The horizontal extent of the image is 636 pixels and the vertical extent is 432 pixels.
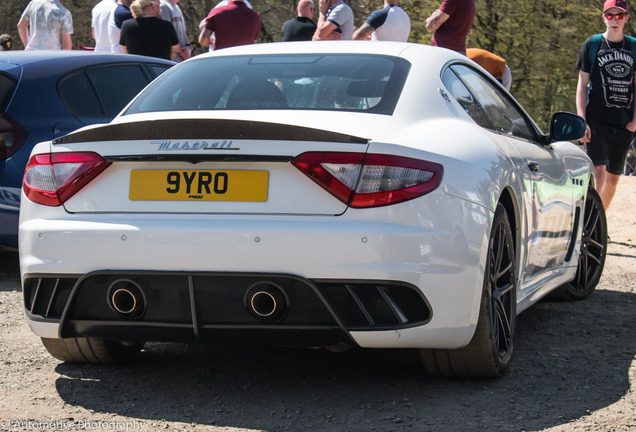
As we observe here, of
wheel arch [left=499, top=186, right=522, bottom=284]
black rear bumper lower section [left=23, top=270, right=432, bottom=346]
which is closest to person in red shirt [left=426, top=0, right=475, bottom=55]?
wheel arch [left=499, top=186, right=522, bottom=284]

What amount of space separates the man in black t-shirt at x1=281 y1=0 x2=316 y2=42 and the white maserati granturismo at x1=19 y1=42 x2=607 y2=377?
6.63 m


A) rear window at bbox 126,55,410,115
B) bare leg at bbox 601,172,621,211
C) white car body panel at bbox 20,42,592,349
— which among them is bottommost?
bare leg at bbox 601,172,621,211

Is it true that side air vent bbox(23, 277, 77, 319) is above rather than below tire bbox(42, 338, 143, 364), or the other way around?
above

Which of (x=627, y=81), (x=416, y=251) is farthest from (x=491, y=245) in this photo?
(x=627, y=81)

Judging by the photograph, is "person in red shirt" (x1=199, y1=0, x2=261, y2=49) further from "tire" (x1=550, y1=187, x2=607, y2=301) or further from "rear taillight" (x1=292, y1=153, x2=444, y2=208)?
"rear taillight" (x1=292, y1=153, x2=444, y2=208)

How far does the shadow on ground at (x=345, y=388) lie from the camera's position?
2.93 metres

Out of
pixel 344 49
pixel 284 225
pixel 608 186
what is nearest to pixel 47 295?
pixel 284 225

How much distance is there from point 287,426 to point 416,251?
75 cm

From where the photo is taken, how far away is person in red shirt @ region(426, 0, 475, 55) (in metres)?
8.33

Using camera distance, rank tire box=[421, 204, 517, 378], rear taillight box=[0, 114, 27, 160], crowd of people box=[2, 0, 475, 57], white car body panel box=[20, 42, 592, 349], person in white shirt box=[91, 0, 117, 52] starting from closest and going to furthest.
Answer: white car body panel box=[20, 42, 592, 349] < tire box=[421, 204, 517, 378] < rear taillight box=[0, 114, 27, 160] < crowd of people box=[2, 0, 475, 57] < person in white shirt box=[91, 0, 117, 52]

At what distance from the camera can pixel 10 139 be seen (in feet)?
17.1

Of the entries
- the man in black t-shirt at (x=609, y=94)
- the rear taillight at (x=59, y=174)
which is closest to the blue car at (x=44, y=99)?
the rear taillight at (x=59, y=174)

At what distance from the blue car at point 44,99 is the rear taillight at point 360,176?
3.00 meters

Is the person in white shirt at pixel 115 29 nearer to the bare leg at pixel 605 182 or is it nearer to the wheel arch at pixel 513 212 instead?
the bare leg at pixel 605 182
